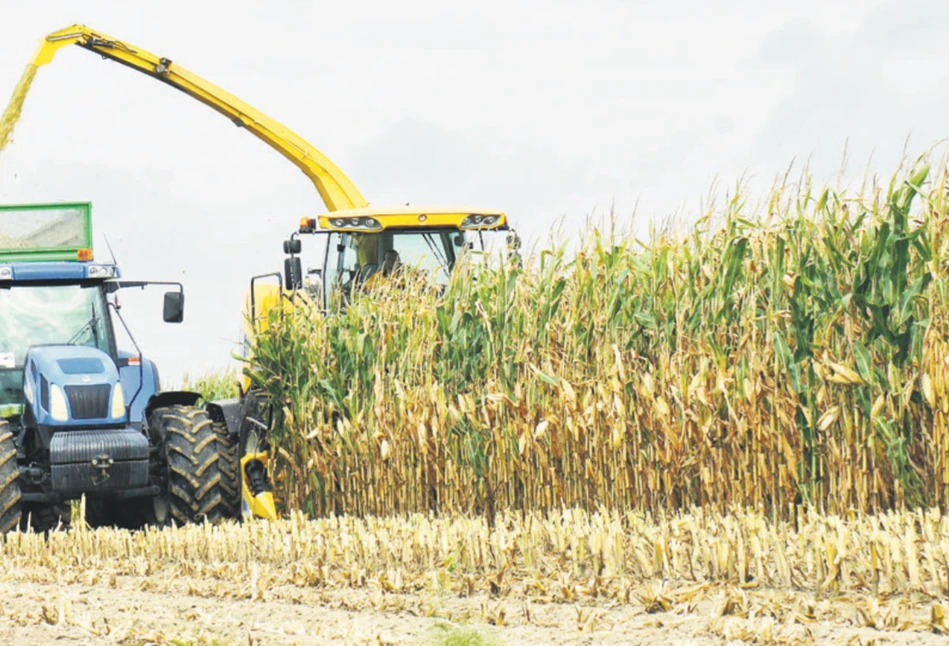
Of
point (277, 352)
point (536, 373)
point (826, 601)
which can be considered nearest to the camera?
point (826, 601)

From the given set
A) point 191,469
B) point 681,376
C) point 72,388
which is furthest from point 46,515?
point 681,376

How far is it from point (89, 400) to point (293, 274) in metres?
2.19

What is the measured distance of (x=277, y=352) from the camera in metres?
11.3

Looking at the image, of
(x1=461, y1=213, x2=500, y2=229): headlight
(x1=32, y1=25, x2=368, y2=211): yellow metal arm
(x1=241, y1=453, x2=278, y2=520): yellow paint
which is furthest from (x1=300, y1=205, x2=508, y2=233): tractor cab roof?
(x1=32, y1=25, x2=368, y2=211): yellow metal arm

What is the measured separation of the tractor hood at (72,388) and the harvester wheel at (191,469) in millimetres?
428

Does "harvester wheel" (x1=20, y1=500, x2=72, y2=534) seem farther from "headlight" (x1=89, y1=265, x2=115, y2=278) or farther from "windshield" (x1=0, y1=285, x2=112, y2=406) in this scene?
"headlight" (x1=89, y1=265, x2=115, y2=278)

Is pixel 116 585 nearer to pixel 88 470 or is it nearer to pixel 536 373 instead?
pixel 88 470

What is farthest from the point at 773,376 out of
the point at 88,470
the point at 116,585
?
the point at 88,470

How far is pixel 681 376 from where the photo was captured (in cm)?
804

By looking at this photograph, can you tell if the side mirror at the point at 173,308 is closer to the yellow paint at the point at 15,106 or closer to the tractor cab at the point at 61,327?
the tractor cab at the point at 61,327

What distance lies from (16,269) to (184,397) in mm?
1667

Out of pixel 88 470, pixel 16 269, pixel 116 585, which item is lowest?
pixel 116 585

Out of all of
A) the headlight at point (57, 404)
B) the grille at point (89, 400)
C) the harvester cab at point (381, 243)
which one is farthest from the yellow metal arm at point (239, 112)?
the headlight at point (57, 404)

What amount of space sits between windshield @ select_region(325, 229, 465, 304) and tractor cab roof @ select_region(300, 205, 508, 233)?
0.51 ft
